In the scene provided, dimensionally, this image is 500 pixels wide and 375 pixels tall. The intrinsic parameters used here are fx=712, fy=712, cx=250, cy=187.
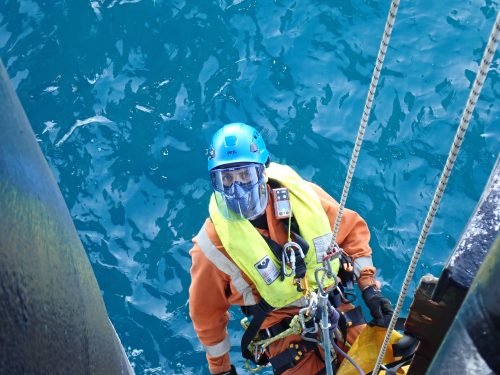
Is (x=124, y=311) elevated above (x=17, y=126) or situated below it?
below

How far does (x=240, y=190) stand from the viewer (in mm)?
4320

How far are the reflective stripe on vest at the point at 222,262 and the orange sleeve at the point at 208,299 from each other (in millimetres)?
31

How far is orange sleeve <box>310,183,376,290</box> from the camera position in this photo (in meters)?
4.64

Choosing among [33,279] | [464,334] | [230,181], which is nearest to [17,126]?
[33,279]

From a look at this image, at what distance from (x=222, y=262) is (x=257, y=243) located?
25 centimetres

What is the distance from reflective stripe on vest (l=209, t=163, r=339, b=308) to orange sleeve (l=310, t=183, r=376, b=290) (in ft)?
0.49

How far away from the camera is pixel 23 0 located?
8258 mm

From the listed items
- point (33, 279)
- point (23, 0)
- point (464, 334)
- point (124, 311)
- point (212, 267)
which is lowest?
point (124, 311)

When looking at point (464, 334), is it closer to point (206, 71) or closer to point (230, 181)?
point (230, 181)

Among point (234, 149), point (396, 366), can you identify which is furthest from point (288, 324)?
point (396, 366)

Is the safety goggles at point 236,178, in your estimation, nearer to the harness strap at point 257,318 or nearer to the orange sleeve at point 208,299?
the orange sleeve at point 208,299

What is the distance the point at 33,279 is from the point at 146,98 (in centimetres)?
640

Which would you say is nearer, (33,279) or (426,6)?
(33,279)

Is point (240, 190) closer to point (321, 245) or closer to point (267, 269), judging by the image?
point (267, 269)
